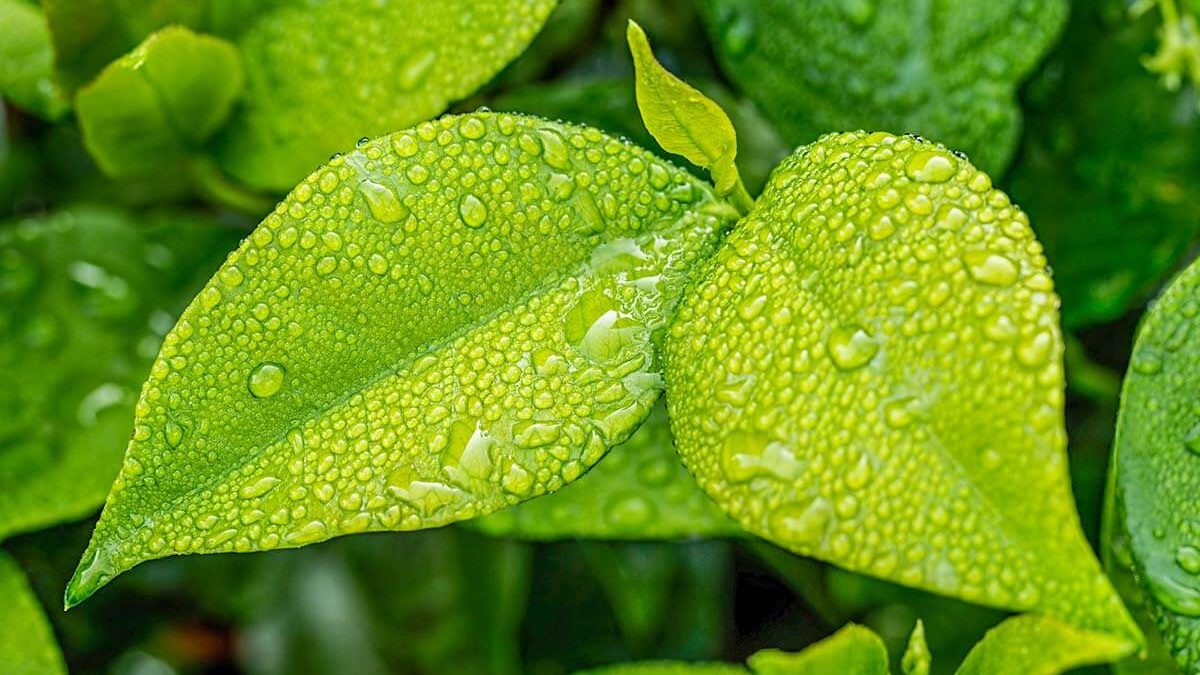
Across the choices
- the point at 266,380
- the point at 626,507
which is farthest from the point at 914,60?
the point at 266,380

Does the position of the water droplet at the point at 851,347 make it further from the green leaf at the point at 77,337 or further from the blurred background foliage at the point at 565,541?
the green leaf at the point at 77,337

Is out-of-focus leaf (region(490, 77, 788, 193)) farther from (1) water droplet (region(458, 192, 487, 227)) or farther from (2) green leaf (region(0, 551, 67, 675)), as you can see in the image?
(2) green leaf (region(0, 551, 67, 675))

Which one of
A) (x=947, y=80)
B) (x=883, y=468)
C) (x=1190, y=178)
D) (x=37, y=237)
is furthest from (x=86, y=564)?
(x=1190, y=178)

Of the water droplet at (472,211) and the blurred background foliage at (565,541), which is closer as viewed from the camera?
the water droplet at (472,211)

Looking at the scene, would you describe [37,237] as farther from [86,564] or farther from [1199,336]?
[1199,336]

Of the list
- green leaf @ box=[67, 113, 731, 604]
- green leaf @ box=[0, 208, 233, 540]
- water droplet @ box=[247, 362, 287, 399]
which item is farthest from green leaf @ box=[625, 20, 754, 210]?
green leaf @ box=[0, 208, 233, 540]

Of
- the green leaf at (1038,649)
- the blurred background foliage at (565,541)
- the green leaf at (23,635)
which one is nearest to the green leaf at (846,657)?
the green leaf at (1038,649)
